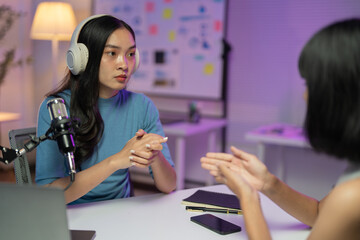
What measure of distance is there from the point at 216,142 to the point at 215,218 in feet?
7.30

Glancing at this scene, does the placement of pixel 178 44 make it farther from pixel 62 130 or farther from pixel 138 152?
pixel 62 130

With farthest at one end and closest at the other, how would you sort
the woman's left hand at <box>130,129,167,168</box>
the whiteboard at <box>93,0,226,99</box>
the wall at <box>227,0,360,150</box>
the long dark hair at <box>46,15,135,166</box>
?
the whiteboard at <box>93,0,226,99</box> → the wall at <box>227,0,360,150</box> → the long dark hair at <box>46,15,135,166</box> → the woman's left hand at <box>130,129,167,168</box>

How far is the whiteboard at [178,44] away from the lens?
322cm

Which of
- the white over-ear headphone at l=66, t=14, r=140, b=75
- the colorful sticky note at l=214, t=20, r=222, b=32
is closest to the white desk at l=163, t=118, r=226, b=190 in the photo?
the colorful sticky note at l=214, t=20, r=222, b=32

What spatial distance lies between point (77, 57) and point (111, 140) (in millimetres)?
368

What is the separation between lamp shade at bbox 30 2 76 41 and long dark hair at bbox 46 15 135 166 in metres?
2.20

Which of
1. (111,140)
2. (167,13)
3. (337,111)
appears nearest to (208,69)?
(167,13)

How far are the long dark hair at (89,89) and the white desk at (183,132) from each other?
133 centimetres

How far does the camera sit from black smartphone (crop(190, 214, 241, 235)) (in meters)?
1.11

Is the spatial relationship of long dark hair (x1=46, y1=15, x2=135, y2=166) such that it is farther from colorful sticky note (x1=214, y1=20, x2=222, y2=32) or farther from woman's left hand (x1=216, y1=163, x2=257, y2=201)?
colorful sticky note (x1=214, y1=20, x2=222, y2=32)

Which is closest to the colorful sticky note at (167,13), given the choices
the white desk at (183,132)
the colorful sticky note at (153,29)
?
the colorful sticky note at (153,29)

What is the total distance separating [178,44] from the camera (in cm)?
340

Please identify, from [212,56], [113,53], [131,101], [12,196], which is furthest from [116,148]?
[212,56]

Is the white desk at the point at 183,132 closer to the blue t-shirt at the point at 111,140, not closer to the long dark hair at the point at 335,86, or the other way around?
the blue t-shirt at the point at 111,140
